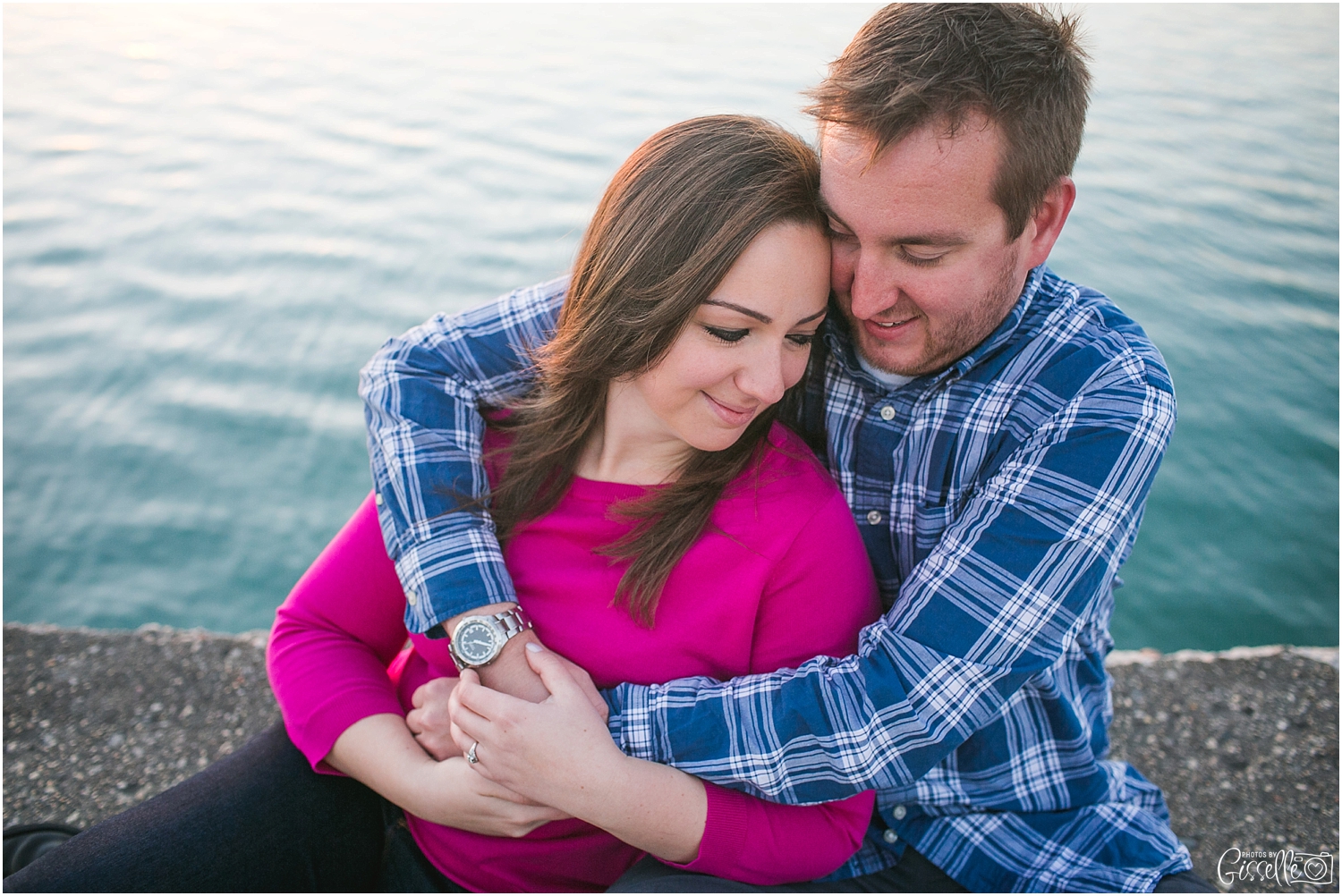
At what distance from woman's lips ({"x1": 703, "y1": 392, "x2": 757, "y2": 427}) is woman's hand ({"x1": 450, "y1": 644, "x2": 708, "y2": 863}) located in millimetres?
599

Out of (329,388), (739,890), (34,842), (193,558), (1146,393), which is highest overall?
(1146,393)

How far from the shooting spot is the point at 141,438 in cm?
508

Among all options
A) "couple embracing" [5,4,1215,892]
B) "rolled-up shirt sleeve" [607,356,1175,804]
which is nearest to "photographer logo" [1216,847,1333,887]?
"couple embracing" [5,4,1215,892]

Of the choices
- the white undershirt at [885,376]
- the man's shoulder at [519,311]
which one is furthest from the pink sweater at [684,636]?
the man's shoulder at [519,311]

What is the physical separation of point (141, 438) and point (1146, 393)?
16.7 ft

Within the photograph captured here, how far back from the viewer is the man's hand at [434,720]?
1.90m

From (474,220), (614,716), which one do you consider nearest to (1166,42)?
(474,220)

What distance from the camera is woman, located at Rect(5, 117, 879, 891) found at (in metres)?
1.73

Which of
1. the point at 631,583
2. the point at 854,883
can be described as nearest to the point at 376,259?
the point at 631,583

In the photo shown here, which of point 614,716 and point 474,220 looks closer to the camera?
point 614,716

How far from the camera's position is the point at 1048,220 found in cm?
193

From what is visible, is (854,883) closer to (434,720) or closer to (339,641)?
(434,720)

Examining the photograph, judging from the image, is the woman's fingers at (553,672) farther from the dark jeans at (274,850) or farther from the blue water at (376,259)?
the blue water at (376,259)

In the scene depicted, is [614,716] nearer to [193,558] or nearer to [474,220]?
[193,558]
